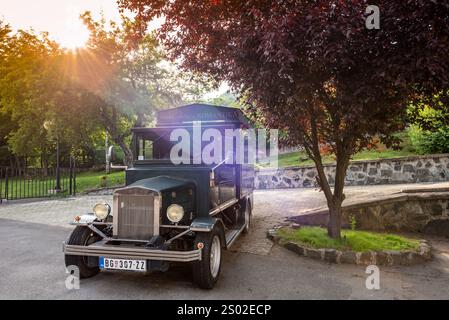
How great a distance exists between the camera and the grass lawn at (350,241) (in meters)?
6.23

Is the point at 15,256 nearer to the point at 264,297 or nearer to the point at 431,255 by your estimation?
the point at 264,297

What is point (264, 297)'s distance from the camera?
14.3 ft

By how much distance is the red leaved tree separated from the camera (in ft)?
14.0

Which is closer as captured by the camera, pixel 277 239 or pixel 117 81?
pixel 277 239

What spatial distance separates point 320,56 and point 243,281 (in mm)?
3400

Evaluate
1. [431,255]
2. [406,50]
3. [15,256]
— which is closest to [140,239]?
[15,256]

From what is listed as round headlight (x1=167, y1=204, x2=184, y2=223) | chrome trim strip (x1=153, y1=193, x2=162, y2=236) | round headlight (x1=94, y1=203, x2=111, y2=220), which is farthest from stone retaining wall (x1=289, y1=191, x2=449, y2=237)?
round headlight (x1=94, y1=203, x2=111, y2=220)

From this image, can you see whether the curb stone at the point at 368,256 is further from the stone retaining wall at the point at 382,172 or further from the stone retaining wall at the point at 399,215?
the stone retaining wall at the point at 382,172

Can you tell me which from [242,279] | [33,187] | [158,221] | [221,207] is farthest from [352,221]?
[33,187]

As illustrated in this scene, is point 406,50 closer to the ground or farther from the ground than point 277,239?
farther from the ground

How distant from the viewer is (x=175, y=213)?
4.60 metres

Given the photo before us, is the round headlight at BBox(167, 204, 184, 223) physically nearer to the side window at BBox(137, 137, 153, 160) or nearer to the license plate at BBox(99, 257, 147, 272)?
the license plate at BBox(99, 257, 147, 272)

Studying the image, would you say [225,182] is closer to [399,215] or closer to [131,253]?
[131,253]

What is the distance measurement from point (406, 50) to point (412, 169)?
34.6 ft
